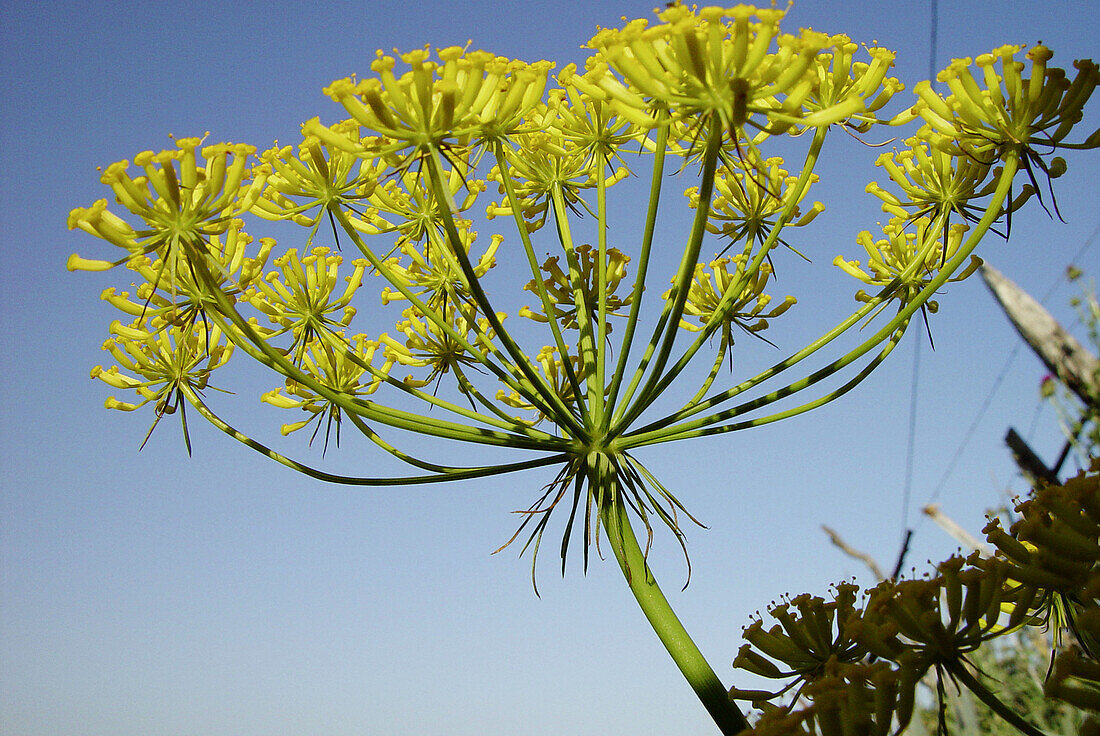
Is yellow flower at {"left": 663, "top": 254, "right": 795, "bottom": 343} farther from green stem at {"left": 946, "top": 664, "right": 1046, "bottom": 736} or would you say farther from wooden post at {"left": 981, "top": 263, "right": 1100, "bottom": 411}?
wooden post at {"left": 981, "top": 263, "right": 1100, "bottom": 411}

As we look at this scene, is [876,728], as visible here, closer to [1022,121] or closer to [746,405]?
[746,405]

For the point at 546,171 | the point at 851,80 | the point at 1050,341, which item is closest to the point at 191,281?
the point at 546,171

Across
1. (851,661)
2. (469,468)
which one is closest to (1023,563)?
(851,661)

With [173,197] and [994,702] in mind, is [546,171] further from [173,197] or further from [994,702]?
[994,702]

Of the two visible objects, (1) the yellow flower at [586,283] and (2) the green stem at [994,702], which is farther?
(1) the yellow flower at [586,283]

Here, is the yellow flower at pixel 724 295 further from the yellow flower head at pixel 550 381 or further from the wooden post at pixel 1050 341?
the wooden post at pixel 1050 341

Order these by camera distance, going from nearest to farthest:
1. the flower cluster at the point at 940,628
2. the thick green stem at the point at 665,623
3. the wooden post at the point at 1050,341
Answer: the flower cluster at the point at 940,628
the thick green stem at the point at 665,623
the wooden post at the point at 1050,341

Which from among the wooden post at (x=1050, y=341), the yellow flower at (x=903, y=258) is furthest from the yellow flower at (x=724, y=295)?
the wooden post at (x=1050, y=341)

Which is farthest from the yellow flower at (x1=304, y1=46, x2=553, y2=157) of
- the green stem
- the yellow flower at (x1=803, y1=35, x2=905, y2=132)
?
the green stem
